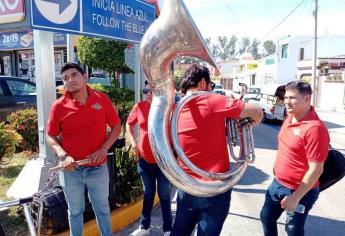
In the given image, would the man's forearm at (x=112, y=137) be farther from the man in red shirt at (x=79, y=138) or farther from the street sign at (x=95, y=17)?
the street sign at (x=95, y=17)

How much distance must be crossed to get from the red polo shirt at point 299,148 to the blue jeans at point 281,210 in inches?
2.4

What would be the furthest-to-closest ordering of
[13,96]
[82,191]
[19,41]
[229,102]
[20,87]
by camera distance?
[19,41], [20,87], [13,96], [82,191], [229,102]

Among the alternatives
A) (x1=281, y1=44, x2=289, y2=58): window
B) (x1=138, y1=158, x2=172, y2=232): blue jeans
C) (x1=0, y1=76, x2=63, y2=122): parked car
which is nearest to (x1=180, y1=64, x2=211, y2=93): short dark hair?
(x1=138, y1=158, x2=172, y2=232): blue jeans

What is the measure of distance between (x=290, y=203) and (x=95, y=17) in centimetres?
305

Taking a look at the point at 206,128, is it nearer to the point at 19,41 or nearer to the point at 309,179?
the point at 309,179

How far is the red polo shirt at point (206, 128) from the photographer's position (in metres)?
2.11

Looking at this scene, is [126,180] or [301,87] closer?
[301,87]

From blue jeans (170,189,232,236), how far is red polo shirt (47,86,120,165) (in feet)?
3.08

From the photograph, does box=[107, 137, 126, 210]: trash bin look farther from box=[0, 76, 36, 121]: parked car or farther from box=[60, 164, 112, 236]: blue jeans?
box=[0, 76, 36, 121]: parked car

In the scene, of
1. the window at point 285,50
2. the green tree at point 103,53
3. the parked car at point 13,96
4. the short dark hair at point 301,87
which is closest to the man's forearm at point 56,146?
the short dark hair at point 301,87

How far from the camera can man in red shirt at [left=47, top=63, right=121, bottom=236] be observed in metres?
2.81

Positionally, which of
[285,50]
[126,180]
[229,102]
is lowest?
[126,180]

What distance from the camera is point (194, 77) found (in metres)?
2.30

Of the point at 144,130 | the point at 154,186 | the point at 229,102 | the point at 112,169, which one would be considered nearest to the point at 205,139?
the point at 229,102
